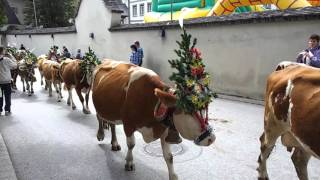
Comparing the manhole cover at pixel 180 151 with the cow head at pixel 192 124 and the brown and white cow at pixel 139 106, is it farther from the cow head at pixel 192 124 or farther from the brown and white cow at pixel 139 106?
the cow head at pixel 192 124

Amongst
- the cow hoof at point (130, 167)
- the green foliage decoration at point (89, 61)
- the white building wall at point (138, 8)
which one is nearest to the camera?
the cow hoof at point (130, 167)

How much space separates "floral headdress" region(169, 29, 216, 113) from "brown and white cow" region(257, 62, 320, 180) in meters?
0.82

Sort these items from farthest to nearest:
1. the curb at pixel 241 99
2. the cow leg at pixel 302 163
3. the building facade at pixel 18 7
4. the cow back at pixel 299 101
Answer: the building facade at pixel 18 7, the curb at pixel 241 99, the cow leg at pixel 302 163, the cow back at pixel 299 101

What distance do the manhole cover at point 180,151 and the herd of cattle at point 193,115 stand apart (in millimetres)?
571

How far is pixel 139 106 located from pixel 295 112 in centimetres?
193

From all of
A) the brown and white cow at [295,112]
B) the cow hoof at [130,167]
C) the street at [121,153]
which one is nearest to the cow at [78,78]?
the street at [121,153]

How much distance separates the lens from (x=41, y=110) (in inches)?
380

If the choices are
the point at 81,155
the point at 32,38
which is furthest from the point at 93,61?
the point at 32,38

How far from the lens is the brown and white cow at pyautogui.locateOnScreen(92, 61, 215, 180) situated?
13.2ft

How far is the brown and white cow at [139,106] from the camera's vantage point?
4025 millimetres

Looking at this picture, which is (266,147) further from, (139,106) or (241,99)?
(241,99)

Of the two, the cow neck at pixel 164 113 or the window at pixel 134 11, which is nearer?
the cow neck at pixel 164 113

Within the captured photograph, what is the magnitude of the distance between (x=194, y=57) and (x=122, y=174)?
214cm

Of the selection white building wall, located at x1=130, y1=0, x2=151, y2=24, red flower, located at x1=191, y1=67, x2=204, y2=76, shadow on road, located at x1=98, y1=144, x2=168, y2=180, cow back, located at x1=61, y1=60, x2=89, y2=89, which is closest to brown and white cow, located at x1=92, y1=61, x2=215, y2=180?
shadow on road, located at x1=98, y1=144, x2=168, y2=180
